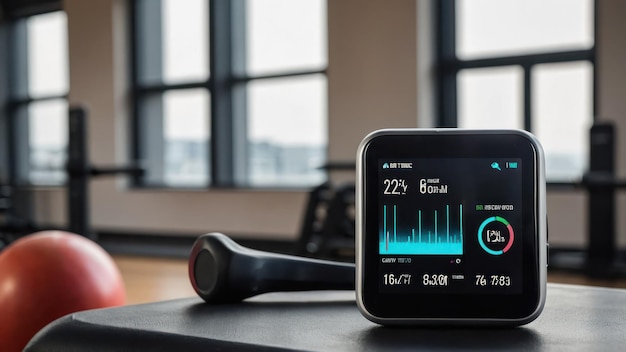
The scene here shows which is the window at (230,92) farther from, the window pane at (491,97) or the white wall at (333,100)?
the window pane at (491,97)

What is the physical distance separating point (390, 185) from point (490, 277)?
10 centimetres

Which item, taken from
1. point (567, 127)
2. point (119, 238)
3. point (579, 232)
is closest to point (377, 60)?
point (567, 127)

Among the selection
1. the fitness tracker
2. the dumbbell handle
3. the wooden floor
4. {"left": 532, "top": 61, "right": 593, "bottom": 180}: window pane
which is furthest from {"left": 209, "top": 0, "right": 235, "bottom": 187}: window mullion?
the fitness tracker

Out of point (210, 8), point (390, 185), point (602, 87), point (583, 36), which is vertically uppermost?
point (210, 8)

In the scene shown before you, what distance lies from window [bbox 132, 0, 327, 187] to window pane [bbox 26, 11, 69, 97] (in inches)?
35.8

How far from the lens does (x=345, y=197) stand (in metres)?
3.85

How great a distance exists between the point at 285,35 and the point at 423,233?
4.33 meters

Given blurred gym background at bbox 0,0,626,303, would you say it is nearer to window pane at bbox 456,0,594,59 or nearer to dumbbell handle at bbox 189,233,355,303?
window pane at bbox 456,0,594,59

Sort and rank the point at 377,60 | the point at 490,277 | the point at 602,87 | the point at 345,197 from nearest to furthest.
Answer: the point at 490,277 → the point at 602,87 → the point at 345,197 → the point at 377,60

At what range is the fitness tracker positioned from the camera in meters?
0.58

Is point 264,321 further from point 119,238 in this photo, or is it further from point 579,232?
point 119,238

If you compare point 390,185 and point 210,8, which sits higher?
point 210,8

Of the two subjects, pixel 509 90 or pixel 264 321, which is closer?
pixel 264 321

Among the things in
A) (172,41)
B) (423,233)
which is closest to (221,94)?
(172,41)
